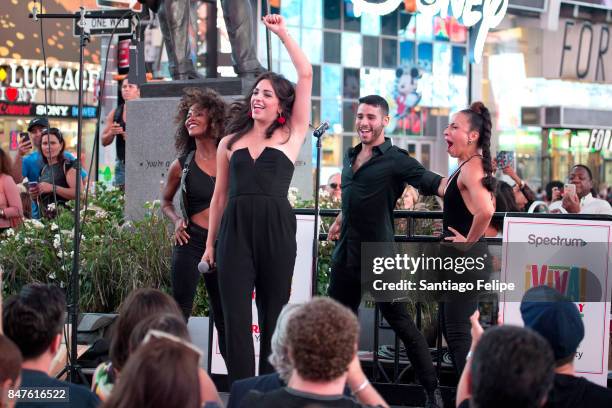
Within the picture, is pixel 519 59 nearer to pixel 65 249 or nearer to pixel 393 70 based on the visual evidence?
pixel 393 70

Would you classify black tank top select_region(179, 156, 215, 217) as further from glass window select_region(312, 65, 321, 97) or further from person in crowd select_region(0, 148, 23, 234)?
glass window select_region(312, 65, 321, 97)

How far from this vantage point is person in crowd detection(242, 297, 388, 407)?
130 inches

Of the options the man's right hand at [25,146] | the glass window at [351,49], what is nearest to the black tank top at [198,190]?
the man's right hand at [25,146]

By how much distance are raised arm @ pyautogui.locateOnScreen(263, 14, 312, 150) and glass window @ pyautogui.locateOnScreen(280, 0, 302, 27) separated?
34.0 meters

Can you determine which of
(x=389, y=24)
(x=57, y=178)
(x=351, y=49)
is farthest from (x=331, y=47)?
(x=57, y=178)

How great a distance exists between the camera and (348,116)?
134ft

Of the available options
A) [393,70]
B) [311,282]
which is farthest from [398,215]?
[393,70]

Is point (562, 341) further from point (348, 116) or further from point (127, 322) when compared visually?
point (348, 116)

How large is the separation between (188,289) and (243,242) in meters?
1.33

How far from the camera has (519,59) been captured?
142 feet

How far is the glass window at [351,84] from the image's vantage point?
40938mm

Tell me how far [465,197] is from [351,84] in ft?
116

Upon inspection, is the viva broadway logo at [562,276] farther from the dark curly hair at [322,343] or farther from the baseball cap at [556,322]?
the dark curly hair at [322,343]

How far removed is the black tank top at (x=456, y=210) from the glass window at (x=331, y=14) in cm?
3497
